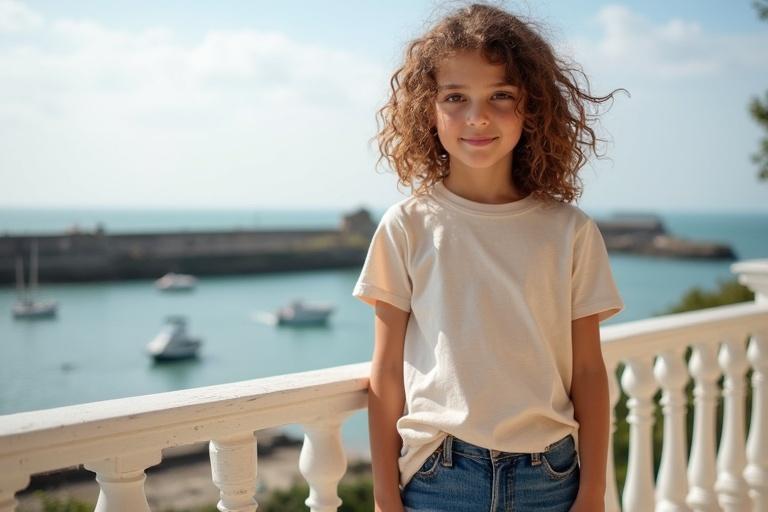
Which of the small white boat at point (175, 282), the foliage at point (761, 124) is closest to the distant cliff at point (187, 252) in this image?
the small white boat at point (175, 282)

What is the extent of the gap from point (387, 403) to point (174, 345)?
3403cm

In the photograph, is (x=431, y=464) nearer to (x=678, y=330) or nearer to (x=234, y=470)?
(x=234, y=470)

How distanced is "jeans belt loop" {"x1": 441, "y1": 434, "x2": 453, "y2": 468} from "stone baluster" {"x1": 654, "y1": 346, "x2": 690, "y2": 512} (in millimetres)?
972

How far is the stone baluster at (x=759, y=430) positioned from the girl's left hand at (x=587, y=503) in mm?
1247

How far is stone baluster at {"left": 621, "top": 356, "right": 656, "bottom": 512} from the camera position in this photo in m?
1.91

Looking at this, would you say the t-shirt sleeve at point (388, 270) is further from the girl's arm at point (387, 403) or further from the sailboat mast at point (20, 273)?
the sailboat mast at point (20, 273)

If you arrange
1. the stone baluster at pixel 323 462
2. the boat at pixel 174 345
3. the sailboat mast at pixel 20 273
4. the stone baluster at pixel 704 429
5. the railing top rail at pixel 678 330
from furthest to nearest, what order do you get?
1. the boat at pixel 174 345
2. the sailboat mast at pixel 20 273
3. the stone baluster at pixel 704 429
4. the railing top rail at pixel 678 330
5. the stone baluster at pixel 323 462

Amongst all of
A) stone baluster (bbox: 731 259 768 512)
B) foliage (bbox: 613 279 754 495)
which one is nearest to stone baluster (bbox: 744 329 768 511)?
stone baluster (bbox: 731 259 768 512)

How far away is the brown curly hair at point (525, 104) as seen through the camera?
4.23ft

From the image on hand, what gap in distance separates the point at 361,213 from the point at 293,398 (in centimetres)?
4417

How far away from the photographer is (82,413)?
1035mm

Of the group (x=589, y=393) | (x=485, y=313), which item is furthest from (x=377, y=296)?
(x=589, y=393)

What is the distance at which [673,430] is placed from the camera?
2.03 metres

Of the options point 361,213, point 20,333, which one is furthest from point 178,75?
point 20,333
